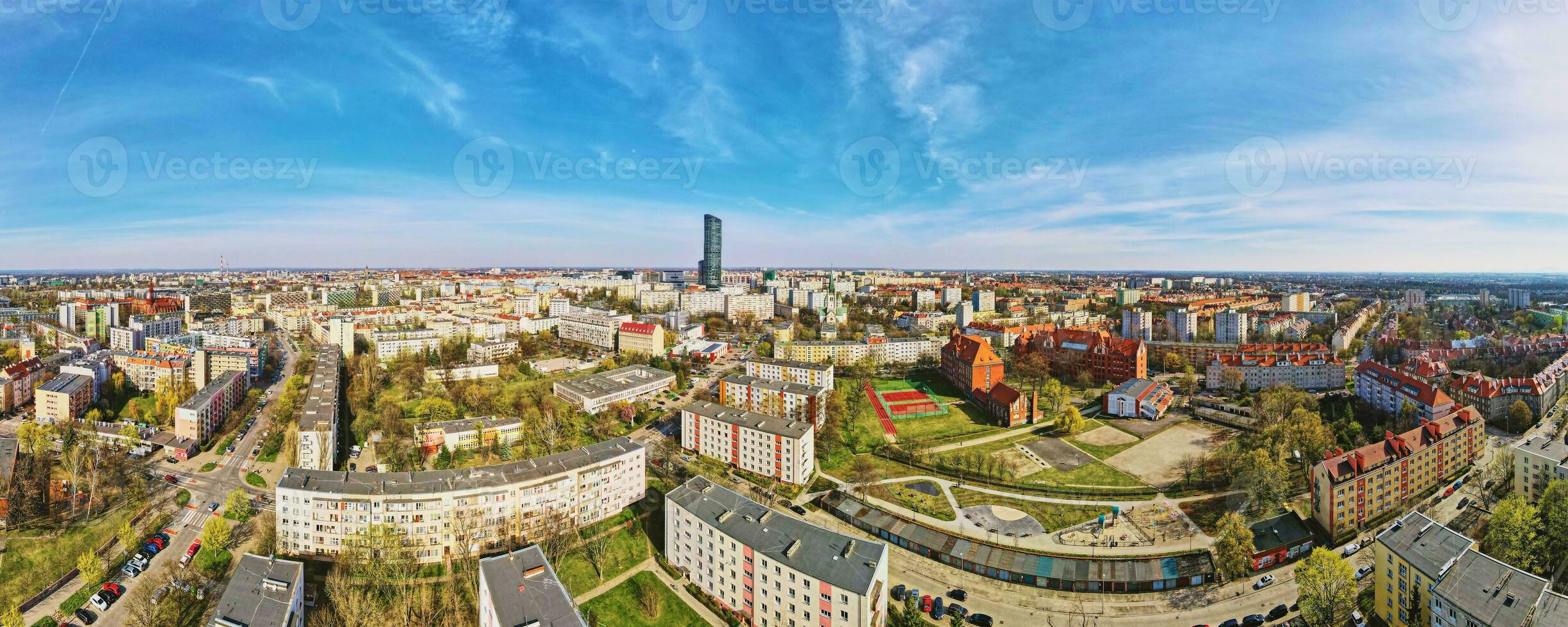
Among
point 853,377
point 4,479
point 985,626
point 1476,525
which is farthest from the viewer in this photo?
point 853,377

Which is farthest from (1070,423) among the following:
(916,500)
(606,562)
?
(606,562)

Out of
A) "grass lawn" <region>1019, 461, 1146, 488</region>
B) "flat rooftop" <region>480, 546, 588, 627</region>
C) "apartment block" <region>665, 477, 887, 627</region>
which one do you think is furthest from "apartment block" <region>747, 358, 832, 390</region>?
"flat rooftop" <region>480, 546, 588, 627</region>

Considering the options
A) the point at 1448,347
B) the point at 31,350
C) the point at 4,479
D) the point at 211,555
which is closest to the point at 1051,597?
the point at 211,555

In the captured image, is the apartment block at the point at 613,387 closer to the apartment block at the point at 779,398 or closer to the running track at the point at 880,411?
the apartment block at the point at 779,398

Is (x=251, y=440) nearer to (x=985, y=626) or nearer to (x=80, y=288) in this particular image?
(x=985, y=626)

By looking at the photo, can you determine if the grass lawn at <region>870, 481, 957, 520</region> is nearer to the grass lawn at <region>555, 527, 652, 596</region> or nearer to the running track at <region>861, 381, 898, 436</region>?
the running track at <region>861, 381, 898, 436</region>

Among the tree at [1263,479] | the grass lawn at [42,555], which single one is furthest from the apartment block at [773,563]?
the grass lawn at [42,555]
